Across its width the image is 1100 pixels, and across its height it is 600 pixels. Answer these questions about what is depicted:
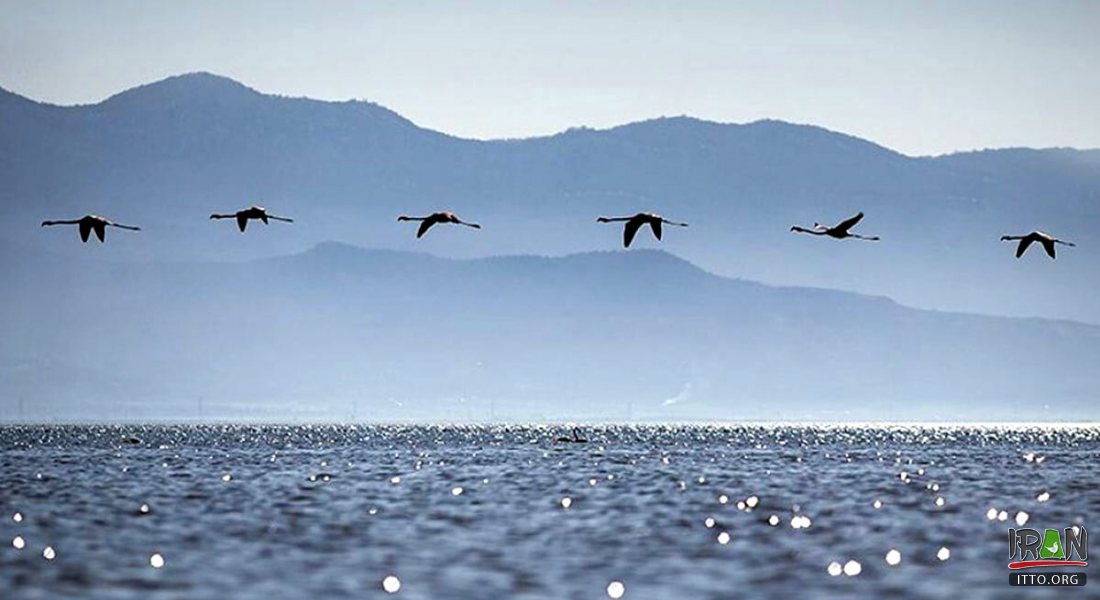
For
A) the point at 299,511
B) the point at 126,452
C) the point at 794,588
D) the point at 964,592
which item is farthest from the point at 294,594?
the point at 126,452

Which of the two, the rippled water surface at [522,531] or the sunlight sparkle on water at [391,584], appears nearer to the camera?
the sunlight sparkle on water at [391,584]

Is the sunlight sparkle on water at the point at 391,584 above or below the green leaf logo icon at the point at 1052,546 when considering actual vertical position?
below

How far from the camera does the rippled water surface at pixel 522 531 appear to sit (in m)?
45.2

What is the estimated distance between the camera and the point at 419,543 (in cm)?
5419

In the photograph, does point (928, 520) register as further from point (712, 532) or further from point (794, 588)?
point (794, 588)

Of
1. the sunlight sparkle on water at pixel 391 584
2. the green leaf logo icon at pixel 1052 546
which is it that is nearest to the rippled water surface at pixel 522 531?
the sunlight sparkle on water at pixel 391 584

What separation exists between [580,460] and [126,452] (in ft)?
129

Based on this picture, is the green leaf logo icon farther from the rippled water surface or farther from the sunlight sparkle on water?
the sunlight sparkle on water

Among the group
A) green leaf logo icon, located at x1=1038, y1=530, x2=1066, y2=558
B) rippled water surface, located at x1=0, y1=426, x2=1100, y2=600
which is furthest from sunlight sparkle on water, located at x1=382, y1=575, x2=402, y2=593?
green leaf logo icon, located at x1=1038, y1=530, x2=1066, y2=558

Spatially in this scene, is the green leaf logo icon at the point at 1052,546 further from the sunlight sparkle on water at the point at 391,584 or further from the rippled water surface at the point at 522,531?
the sunlight sparkle on water at the point at 391,584

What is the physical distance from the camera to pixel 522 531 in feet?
189

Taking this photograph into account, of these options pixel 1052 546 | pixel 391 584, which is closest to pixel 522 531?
pixel 391 584

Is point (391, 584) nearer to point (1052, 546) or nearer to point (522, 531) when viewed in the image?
point (522, 531)

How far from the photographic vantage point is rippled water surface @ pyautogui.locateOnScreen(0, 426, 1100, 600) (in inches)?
1781
